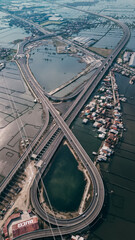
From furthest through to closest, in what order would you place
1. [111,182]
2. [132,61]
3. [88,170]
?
[132,61], [88,170], [111,182]

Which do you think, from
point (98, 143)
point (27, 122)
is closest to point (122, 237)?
point (98, 143)

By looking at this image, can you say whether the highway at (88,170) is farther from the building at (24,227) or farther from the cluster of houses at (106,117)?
the cluster of houses at (106,117)

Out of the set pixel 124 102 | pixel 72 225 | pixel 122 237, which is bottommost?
pixel 122 237

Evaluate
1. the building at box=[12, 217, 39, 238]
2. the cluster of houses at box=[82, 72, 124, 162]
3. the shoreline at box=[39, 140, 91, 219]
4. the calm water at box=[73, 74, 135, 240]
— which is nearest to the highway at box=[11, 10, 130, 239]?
the building at box=[12, 217, 39, 238]

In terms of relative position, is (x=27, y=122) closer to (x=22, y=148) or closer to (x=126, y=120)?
(x=22, y=148)

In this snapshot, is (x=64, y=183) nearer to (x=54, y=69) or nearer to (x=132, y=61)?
(x=54, y=69)

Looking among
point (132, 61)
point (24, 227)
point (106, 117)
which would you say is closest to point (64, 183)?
point (24, 227)

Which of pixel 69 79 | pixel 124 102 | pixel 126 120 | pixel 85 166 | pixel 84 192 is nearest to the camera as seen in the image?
pixel 84 192
